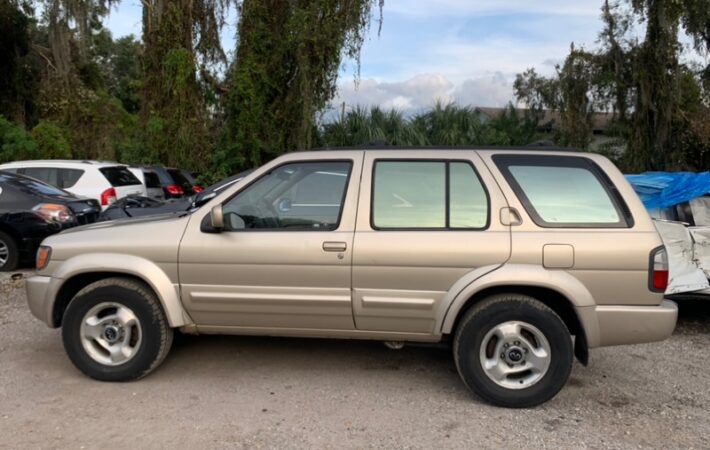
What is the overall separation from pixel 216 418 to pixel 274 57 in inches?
504

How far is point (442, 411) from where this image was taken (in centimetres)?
411

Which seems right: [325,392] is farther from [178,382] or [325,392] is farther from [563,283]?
[563,283]

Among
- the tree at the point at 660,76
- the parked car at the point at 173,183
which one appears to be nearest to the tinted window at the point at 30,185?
the parked car at the point at 173,183

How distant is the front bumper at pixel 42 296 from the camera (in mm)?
4508

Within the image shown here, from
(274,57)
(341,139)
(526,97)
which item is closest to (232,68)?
(274,57)

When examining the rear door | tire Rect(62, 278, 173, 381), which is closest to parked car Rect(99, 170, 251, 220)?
tire Rect(62, 278, 173, 381)

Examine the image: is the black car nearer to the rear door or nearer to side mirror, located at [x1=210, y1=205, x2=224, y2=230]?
side mirror, located at [x1=210, y1=205, x2=224, y2=230]

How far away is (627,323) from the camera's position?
4.02 m

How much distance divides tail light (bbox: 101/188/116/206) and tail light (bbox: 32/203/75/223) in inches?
75.7

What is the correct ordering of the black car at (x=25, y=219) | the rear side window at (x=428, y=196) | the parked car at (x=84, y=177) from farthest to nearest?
the parked car at (x=84, y=177)
the black car at (x=25, y=219)
the rear side window at (x=428, y=196)

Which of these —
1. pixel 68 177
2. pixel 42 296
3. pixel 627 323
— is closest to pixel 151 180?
pixel 68 177

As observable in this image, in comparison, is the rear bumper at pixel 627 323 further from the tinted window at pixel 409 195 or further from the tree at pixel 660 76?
the tree at pixel 660 76

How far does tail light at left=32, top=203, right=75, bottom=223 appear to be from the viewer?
844cm

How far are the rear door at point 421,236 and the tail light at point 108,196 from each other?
24.8ft
